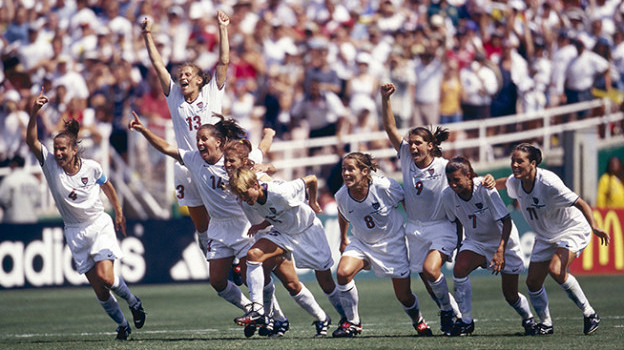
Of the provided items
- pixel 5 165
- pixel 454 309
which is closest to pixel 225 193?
pixel 454 309

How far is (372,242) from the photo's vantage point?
10.6m

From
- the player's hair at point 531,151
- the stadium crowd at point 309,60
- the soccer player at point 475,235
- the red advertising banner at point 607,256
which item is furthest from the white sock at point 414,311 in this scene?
the red advertising banner at point 607,256

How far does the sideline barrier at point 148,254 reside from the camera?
57.3 feet

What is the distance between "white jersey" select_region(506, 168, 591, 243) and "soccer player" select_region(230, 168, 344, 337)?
1.90 m

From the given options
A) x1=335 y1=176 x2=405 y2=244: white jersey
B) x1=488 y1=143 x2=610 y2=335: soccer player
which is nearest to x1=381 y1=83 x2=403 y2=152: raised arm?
x1=335 y1=176 x2=405 y2=244: white jersey

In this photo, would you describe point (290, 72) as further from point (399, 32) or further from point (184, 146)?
point (184, 146)

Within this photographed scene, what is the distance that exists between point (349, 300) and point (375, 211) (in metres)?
0.86

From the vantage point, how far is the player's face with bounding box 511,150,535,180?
33.4ft

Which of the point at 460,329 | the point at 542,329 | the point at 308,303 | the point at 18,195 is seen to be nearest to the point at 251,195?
the point at 308,303

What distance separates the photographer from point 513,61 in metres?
20.7

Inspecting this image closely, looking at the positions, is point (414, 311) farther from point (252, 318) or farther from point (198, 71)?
point (198, 71)

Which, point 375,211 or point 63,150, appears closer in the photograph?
point 375,211

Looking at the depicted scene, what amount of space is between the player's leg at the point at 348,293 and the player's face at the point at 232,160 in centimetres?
132

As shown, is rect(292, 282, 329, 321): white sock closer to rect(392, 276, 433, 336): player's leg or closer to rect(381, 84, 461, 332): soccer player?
rect(392, 276, 433, 336): player's leg
